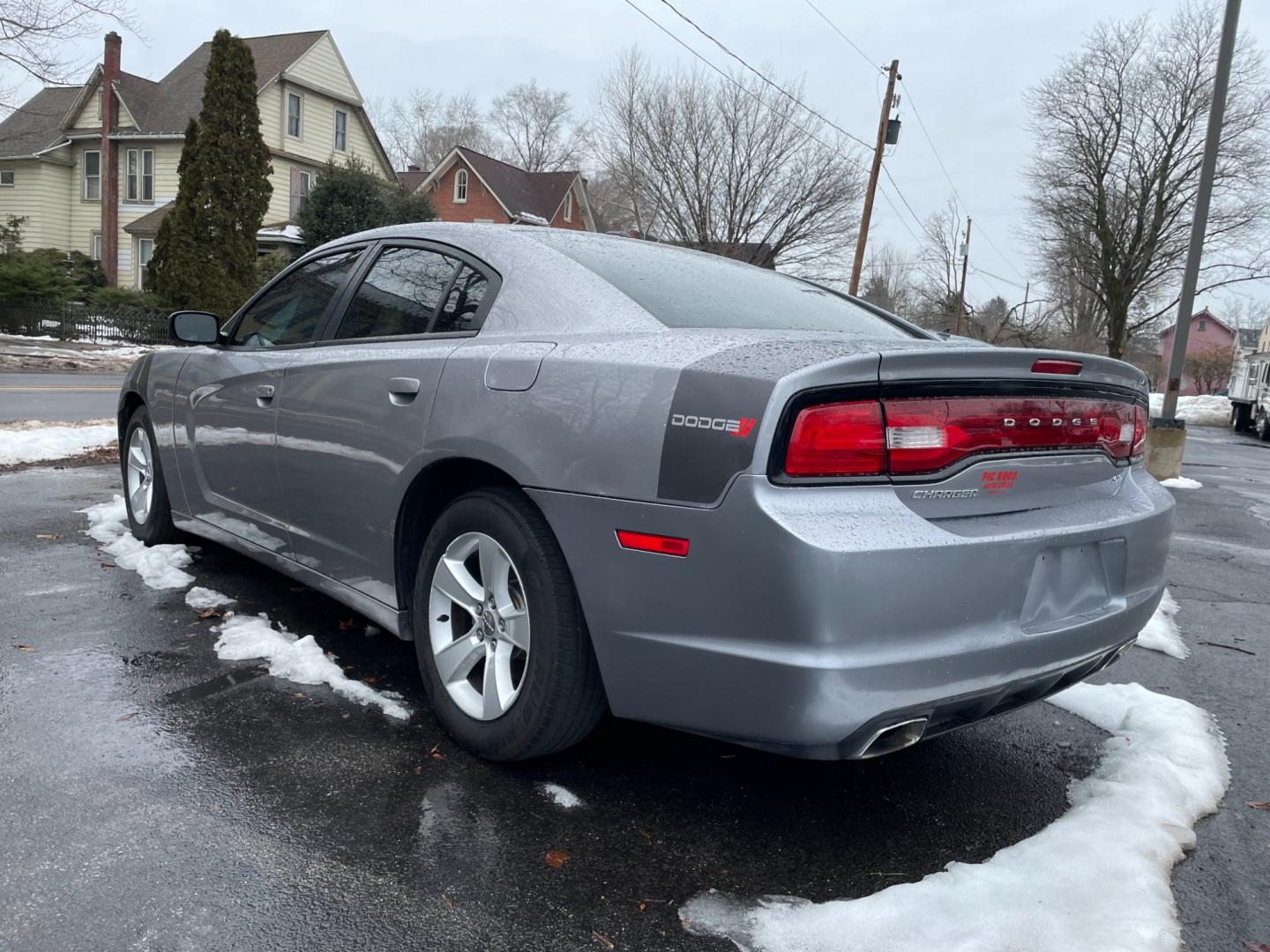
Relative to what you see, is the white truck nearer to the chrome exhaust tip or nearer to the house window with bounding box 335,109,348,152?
the chrome exhaust tip

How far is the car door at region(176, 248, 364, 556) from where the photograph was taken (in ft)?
12.5

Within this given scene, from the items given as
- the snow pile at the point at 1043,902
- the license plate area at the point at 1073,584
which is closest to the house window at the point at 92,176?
the license plate area at the point at 1073,584

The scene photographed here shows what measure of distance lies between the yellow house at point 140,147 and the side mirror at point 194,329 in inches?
1197

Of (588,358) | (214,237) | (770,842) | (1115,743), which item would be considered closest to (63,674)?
(588,358)

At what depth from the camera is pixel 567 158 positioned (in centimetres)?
6147

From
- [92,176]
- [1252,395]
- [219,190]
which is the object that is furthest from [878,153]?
[92,176]

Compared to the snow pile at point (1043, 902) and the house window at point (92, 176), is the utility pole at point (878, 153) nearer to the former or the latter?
the snow pile at point (1043, 902)

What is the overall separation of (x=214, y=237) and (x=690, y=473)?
2797 cm

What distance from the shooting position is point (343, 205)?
28672 mm

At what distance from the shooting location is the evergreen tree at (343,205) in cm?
2861

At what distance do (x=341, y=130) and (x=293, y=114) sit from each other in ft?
8.29

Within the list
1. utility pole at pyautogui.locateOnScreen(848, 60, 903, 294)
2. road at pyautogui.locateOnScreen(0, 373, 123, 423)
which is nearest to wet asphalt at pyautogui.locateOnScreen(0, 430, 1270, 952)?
road at pyautogui.locateOnScreen(0, 373, 123, 423)

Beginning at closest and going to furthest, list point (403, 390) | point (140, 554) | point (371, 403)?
point (403, 390), point (371, 403), point (140, 554)

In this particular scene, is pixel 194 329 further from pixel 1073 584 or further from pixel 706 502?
pixel 1073 584
